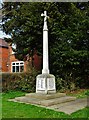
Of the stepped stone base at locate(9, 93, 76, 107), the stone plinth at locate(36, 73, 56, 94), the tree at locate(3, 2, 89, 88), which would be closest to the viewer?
the stepped stone base at locate(9, 93, 76, 107)

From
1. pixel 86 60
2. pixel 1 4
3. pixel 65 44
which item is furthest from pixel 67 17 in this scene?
pixel 1 4

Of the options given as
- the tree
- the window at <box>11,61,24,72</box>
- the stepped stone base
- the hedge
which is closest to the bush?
the hedge

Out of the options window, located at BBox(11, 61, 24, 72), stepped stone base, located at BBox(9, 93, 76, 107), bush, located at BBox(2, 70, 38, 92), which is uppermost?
window, located at BBox(11, 61, 24, 72)

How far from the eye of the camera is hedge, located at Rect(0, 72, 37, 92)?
16.4 meters

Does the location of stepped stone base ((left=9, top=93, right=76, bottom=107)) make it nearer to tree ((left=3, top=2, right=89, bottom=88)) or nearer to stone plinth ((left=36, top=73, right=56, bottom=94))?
stone plinth ((left=36, top=73, right=56, bottom=94))

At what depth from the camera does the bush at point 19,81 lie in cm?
1639

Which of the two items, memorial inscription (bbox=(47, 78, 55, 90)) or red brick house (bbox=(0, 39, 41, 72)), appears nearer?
memorial inscription (bbox=(47, 78, 55, 90))

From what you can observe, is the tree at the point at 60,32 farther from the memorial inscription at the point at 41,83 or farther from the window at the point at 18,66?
the window at the point at 18,66

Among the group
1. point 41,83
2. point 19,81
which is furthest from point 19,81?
point 41,83

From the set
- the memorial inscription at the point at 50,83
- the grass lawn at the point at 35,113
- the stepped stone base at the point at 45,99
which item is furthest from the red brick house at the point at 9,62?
the grass lawn at the point at 35,113

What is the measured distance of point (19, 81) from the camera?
16.9 meters

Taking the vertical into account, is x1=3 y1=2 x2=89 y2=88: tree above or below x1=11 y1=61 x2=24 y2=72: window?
above

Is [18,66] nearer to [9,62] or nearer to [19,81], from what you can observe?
[9,62]

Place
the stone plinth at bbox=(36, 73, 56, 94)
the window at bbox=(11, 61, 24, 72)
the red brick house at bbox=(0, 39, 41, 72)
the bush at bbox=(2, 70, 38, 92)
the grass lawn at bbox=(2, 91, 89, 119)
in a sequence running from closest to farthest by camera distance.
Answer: the grass lawn at bbox=(2, 91, 89, 119), the stone plinth at bbox=(36, 73, 56, 94), the bush at bbox=(2, 70, 38, 92), the window at bbox=(11, 61, 24, 72), the red brick house at bbox=(0, 39, 41, 72)
